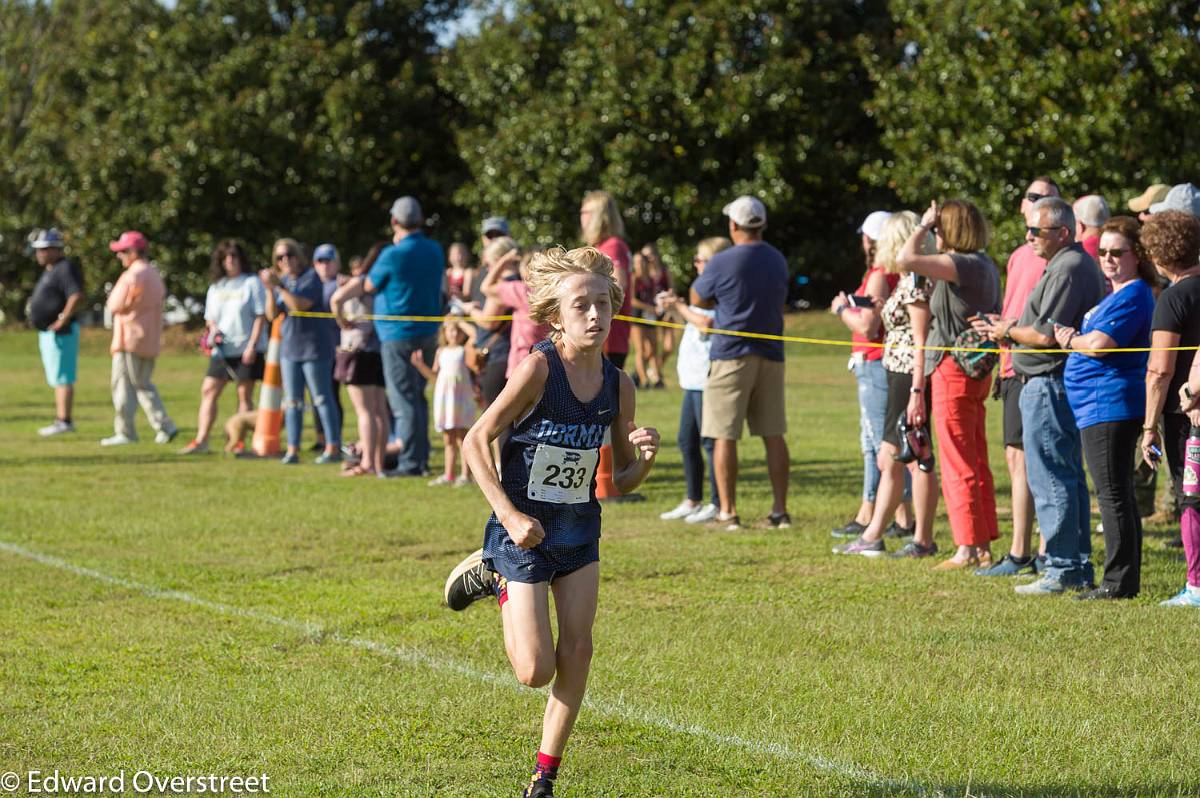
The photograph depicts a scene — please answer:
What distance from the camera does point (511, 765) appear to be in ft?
16.9

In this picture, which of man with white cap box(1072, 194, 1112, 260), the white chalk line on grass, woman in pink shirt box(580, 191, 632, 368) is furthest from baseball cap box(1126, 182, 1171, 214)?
the white chalk line on grass

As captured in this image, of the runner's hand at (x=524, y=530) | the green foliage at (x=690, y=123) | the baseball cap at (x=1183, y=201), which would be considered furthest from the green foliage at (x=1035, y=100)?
the runner's hand at (x=524, y=530)

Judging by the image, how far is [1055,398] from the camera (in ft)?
26.5

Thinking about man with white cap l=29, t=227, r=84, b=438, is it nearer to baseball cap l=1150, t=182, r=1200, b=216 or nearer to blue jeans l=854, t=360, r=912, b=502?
blue jeans l=854, t=360, r=912, b=502

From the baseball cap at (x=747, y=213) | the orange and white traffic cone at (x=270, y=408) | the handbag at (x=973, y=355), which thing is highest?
the baseball cap at (x=747, y=213)

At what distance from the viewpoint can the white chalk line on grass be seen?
198 inches

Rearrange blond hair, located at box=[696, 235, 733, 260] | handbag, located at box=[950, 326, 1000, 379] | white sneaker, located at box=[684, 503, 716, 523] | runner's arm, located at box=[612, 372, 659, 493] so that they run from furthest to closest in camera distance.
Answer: blond hair, located at box=[696, 235, 733, 260] < white sneaker, located at box=[684, 503, 716, 523] < handbag, located at box=[950, 326, 1000, 379] < runner's arm, located at box=[612, 372, 659, 493]

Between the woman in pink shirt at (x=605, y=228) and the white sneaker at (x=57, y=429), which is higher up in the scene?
the woman in pink shirt at (x=605, y=228)

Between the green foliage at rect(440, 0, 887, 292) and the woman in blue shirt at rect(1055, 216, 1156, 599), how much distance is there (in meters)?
29.0

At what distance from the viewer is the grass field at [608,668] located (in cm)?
511

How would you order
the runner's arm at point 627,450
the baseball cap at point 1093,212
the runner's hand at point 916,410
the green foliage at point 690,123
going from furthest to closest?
1. the green foliage at point 690,123
2. the baseball cap at point 1093,212
3. the runner's hand at point 916,410
4. the runner's arm at point 627,450

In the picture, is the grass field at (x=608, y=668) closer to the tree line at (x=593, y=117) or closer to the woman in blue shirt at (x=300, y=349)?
the woman in blue shirt at (x=300, y=349)

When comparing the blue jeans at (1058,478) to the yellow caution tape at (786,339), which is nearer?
the yellow caution tape at (786,339)

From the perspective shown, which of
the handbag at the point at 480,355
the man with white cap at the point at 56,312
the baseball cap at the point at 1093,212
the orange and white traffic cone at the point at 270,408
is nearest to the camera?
the baseball cap at the point at 1093,212
